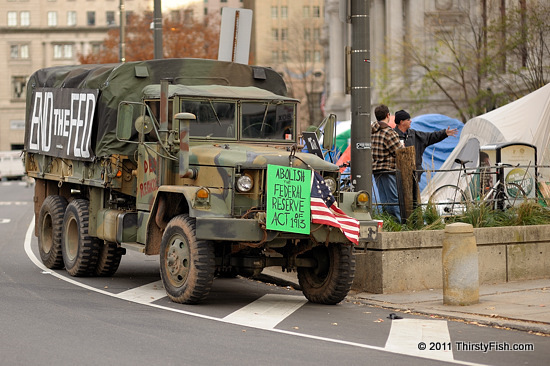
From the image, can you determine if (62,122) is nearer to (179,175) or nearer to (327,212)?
(179,175)

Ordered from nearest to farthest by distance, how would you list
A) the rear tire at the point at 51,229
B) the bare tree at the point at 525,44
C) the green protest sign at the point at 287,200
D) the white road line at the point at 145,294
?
the green protest sign at the point at 287,200 < the white road line at the point at 145,294 < the rear tire at the point at 51,229 < the bare tree at the point at 525,44

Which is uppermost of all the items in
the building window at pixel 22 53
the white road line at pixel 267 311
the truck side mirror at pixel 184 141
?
the building window at pixel 22 53

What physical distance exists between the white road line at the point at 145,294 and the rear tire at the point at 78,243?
3.85 feet

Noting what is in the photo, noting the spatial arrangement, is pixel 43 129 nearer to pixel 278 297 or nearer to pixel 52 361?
pixel 278 297

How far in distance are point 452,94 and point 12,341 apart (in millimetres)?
34552

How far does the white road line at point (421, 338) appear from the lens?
914cm

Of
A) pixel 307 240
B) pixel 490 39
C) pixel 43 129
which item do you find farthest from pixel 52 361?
Result: pixel 490 39

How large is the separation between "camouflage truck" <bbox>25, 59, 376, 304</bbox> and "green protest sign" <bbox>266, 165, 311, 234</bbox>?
0.04m

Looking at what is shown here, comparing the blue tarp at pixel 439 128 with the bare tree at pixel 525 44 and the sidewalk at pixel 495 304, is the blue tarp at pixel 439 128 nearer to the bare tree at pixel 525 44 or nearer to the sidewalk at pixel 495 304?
the bare tree at pixel 525 44

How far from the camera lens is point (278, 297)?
43.2 feet

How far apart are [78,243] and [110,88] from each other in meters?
2.27

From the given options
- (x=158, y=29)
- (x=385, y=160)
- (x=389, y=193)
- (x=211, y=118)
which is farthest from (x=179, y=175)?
(x=158, y=29)

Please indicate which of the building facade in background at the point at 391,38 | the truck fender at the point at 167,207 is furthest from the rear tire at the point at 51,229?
the building facade in background at the point at 391,38

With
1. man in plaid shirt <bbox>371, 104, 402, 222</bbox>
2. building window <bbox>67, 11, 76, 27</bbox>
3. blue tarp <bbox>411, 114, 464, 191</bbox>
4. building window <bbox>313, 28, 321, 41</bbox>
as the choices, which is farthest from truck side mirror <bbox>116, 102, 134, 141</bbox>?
building window <bbox>67, 11, 76, 27</bbox>
